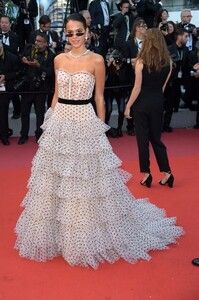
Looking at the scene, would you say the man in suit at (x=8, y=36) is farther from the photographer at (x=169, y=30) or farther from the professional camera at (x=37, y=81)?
the photographer at (x=169, y=30)

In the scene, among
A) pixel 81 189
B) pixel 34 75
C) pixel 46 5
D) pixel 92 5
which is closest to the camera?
pixel 81 189

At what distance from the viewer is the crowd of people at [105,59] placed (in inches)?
273

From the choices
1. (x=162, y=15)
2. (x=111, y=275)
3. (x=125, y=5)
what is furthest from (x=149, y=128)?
(x=162, y=15)

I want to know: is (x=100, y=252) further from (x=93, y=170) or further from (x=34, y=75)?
(x=34, y=75)

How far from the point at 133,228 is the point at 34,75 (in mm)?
4107

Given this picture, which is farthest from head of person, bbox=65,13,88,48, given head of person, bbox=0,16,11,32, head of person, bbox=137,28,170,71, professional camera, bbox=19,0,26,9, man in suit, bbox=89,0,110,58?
professional camera, bbox=19,0,26,9

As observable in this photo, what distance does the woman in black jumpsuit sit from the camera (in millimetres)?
4535

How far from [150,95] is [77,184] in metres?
1.91

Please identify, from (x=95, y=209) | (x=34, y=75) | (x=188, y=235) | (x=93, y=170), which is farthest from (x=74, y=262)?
(x=34, y=75)

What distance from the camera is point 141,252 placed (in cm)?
338

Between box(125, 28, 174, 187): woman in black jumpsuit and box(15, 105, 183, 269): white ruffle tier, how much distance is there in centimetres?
146

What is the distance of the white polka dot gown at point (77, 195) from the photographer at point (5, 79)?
152 inches

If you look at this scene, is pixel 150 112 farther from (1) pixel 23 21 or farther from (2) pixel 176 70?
(1) pixel 23 21

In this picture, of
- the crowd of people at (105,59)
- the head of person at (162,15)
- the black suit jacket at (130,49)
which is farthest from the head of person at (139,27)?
the head of person at (162,15)
